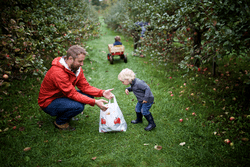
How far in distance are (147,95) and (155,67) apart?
388 centimetres

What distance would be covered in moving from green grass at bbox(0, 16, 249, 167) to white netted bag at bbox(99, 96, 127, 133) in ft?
0.55

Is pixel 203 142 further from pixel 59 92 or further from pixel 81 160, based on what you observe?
pixel 59 92

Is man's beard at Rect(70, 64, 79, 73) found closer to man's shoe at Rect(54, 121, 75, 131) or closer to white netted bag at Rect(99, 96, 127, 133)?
white netted bag at Rect(99, 96, 127, 133)

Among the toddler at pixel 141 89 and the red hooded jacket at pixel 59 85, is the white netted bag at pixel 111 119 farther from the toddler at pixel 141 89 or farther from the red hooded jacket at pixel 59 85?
the toddler at pixel 141 89

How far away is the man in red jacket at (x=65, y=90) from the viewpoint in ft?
8.84

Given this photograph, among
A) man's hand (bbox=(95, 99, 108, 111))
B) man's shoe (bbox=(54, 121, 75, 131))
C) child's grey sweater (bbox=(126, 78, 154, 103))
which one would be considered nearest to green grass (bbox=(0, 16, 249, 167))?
man's shoe (bbox=(54, 121, 75, 131))

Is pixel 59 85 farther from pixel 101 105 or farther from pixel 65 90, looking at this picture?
pixel 101 105

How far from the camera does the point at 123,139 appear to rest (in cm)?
302

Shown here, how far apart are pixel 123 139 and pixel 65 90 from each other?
1.45 metres

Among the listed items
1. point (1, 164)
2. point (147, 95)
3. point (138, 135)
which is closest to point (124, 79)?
point (147, 95)

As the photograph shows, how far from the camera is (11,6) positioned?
4141 millimetres

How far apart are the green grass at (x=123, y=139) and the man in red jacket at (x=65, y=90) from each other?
0.48 meters

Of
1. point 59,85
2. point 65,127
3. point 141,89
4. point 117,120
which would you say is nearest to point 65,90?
point 59,85

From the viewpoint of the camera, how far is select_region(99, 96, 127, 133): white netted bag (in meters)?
2.95
